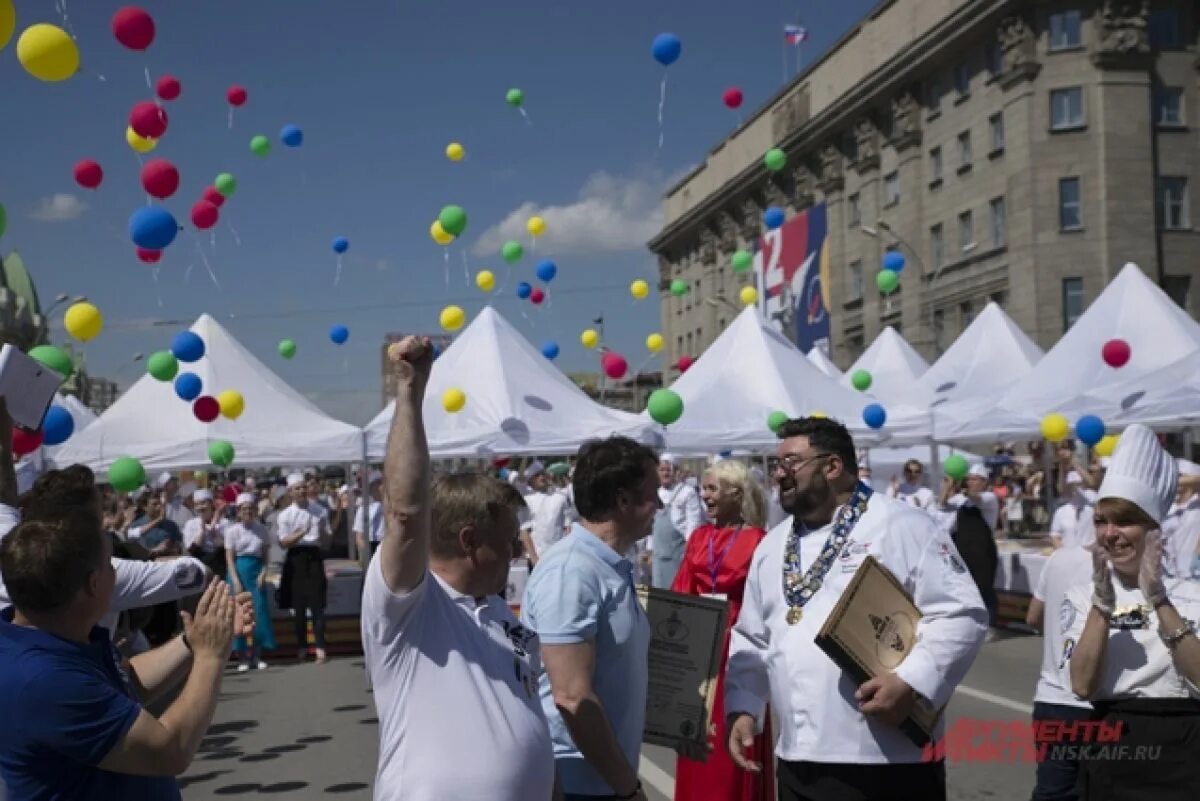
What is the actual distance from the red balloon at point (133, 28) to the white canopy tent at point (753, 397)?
8.10m

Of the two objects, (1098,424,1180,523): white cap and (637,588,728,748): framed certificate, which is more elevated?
(1098,424,1180,523): white cap

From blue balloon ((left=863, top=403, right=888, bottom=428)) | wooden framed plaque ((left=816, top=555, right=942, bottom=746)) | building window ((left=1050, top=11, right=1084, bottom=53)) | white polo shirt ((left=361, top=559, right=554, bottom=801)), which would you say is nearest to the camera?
white polo shirt ((left=361, top=559, right=554, bottom=801))

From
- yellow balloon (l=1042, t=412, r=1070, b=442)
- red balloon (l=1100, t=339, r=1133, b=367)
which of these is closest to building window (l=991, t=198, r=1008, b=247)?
red balloon (l=1100, t=339, r=1133, b=367)

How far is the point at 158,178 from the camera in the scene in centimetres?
1131

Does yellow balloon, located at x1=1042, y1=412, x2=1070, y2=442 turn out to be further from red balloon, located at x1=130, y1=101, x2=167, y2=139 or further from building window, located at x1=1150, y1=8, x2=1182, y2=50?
building window, located at x1=1150, y1=8, x2=1182, y2=50

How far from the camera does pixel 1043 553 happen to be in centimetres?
1475

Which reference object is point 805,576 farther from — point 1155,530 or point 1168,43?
point 1168,43

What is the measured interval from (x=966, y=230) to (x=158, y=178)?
35051mm

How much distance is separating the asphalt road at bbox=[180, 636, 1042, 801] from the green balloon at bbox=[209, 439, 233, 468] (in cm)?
262

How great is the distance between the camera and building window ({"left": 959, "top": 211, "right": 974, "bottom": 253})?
41.5m

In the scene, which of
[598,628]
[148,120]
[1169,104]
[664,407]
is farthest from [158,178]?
[1169,104]

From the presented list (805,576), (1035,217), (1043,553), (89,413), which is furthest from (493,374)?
(1035,217)

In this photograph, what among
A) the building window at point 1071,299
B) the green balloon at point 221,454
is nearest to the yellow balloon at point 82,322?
the green balloon at point 221,454

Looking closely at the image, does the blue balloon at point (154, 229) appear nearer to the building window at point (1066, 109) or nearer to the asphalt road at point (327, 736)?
the asphalt road at point (327, 736)
